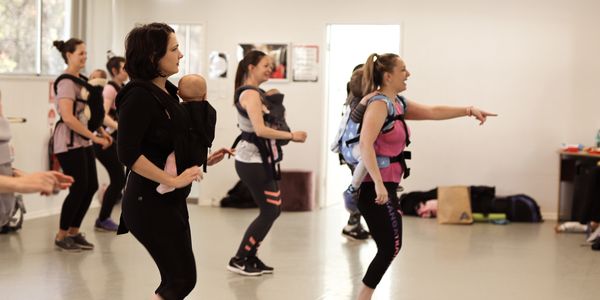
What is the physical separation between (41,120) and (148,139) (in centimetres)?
606

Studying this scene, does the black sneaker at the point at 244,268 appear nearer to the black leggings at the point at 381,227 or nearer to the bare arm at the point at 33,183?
the black leggings at the point at 381,227

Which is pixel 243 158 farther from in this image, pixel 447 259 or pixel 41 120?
pixel 41 120

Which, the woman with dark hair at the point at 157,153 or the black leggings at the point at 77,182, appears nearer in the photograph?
the woman with dark hair at the point at 157,153

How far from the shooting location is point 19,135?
862cm

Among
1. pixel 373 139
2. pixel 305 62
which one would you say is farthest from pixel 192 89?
pixel 305 62

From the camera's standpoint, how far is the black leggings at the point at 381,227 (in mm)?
4297

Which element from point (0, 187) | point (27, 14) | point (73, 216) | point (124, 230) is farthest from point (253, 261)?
point (27, 14)

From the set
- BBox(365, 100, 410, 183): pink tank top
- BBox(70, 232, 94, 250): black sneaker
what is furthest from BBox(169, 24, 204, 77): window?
BBox(365, 100, 410, 183): pink tank top

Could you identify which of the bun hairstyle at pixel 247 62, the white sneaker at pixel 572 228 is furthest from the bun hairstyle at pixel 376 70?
the white sneaker at pixel 572 228

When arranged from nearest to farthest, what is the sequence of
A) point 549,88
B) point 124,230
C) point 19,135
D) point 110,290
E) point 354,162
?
point 124,230, point 354,162, point 110,290, point 19,135, point 549,88

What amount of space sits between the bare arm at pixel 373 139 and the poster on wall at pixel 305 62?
5.97 metres

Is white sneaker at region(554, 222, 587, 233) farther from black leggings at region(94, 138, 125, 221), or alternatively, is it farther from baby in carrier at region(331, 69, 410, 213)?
baby in carrier at region(331, 69, 410, 213)

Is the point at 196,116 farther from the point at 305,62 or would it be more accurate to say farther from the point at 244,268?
the point at 305,62

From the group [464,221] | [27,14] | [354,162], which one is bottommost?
[464,221]
